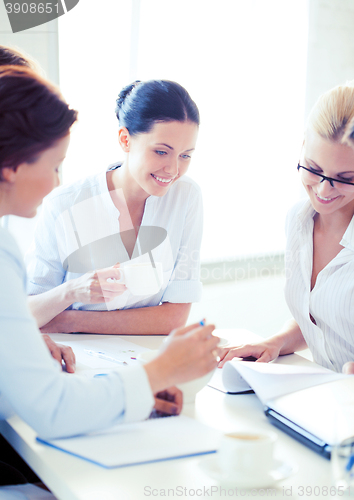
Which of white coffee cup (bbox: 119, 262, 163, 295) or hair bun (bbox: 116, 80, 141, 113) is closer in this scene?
white coffee cup (bbox: 119, 262, 163, 295)

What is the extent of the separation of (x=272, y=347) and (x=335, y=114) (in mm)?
675

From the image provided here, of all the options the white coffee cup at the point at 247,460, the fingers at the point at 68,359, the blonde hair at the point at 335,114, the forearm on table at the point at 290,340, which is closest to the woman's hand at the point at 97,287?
the fingers at the point at 68,359

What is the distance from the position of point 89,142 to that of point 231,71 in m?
1.12

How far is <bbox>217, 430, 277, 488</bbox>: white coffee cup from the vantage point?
712 millimetres

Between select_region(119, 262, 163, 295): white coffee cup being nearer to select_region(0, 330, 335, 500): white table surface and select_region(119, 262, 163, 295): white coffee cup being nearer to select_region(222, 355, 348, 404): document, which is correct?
select_region(222, 355, 348, 404): document

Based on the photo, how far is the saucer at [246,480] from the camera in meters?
0.71

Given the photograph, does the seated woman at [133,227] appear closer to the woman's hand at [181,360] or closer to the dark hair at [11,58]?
the dark hair at [11,58]

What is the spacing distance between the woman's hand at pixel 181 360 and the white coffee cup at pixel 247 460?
17 cm

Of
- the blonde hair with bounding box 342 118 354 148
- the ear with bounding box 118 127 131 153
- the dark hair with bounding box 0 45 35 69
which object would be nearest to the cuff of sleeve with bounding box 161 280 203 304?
the ear with bounding box 118 127 131 153

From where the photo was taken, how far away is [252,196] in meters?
3.52

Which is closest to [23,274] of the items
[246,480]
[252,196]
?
[246,480]

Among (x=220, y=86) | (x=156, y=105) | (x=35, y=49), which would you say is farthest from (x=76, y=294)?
→ (x=220, y=86)

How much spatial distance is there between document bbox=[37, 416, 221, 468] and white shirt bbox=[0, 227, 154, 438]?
3cm

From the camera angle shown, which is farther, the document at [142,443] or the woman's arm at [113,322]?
the woman's arm at [113,322]
